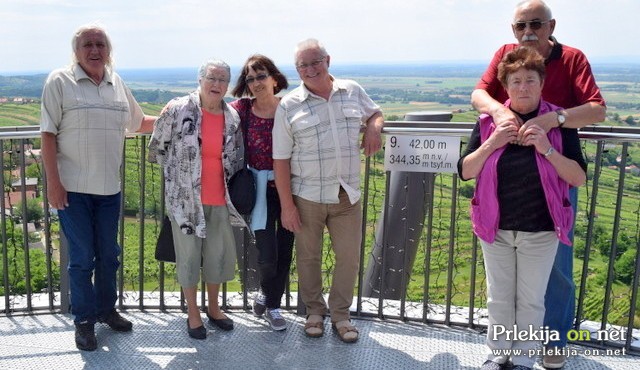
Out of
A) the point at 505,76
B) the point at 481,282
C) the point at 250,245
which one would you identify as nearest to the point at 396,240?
the point at 481,282

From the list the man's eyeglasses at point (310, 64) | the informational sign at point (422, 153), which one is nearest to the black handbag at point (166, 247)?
the man's eyeglasses at point (310, 64)

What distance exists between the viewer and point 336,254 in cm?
380

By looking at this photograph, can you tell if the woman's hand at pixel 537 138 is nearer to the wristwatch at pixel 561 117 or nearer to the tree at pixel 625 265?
the wristwatch at pixel 561 117

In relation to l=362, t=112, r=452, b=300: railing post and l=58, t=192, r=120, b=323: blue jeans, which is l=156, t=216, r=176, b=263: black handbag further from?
l=362, t=112, r=452, b=300: railing post

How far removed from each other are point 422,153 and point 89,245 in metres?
2.00

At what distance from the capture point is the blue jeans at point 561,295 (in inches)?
132

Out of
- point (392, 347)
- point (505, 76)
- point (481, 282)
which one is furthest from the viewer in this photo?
point (481, 282)

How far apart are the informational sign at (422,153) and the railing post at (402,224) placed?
21cm

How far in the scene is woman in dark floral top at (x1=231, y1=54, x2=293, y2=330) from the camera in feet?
11.6

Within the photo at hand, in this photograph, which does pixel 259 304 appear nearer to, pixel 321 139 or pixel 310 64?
pixel 321 139

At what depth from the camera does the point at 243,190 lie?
3549mm

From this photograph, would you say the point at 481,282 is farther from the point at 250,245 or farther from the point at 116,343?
the point at 116,343

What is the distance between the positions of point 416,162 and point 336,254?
733 millimetres

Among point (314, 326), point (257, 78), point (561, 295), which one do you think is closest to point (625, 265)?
point (561, 295)
